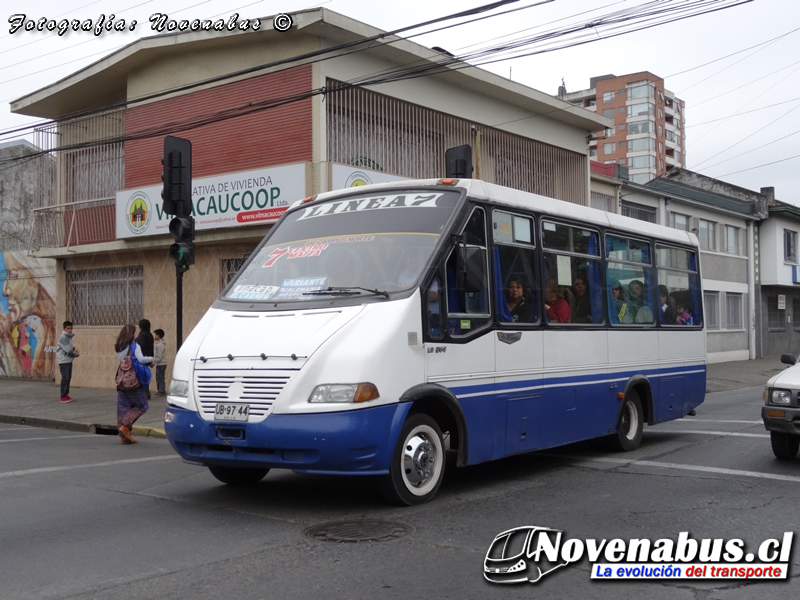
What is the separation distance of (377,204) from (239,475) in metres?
2.94

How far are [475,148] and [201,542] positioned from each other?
645 inches

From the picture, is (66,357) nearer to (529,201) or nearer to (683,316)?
(683,316)

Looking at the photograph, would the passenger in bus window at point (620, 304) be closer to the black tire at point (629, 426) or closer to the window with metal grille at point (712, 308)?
the black tire at point (629, 426)

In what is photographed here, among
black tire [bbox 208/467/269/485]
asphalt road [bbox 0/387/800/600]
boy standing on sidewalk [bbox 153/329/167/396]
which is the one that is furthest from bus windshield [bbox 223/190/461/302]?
boy standing on sidewalk [bbox 153/329/167/396]

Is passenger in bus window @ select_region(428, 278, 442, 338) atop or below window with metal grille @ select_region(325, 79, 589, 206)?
below

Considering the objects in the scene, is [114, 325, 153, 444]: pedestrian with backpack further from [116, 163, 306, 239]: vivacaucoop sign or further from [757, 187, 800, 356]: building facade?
[757, 187, 800, 356]: building facade

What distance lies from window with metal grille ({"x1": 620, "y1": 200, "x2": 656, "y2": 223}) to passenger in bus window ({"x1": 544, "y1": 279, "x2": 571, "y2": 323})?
2237 centimetres

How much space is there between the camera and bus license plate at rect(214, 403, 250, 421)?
7082 mm

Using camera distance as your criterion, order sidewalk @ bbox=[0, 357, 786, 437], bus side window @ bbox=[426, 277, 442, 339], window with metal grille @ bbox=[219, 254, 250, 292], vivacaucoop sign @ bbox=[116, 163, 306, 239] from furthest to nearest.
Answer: window with metal grille @ bbox=[219, 254, 250, 292] → vivacaucoop sign @ bbox=[116, 163, 306, 239] → sidewalk @ bbox=[0, 357, 786, 437] → bus side window @ bbox=[426, 277, 442, 339]

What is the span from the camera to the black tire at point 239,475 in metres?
8.37

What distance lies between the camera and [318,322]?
7.29m

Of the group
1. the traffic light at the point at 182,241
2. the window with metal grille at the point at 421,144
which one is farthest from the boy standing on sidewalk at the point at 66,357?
the window with metal grille at the point at 421,144

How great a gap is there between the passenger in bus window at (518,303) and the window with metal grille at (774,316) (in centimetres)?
3308

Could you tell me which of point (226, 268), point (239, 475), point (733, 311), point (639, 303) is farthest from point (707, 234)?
point (239, 475)
